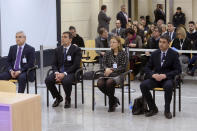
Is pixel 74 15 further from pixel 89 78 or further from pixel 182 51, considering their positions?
pixel 182 51

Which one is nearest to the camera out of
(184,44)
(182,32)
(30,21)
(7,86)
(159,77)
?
(7,86)

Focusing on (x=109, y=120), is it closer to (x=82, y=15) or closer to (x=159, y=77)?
(x=159, y=77)

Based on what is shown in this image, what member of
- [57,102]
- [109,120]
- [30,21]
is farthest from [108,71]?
[30,21]

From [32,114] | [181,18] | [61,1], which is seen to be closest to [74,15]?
[61,1]

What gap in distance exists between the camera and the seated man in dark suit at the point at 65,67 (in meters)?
7.54

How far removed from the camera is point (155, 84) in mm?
6926

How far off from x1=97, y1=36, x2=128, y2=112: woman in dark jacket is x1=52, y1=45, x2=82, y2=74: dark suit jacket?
1.63 ft

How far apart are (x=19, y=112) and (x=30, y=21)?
797cm

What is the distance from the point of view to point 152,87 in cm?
688

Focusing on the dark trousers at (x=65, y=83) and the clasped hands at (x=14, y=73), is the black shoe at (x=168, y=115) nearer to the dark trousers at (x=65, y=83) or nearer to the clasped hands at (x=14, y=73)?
the dark trousers at (x=65, y=83)

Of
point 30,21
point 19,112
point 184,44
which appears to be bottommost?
point 19,112

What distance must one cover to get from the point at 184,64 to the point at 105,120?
11.8ft

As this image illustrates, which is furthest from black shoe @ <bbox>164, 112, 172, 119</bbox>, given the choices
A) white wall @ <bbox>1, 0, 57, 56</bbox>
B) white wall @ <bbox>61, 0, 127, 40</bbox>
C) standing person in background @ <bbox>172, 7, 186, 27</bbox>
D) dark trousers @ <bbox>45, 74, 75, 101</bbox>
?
standing person in background @ <bbox>172, 7, 186, 27</bbox>

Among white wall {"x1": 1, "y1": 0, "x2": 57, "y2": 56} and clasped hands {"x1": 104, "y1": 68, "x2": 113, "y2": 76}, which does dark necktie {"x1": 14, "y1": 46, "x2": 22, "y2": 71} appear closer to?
clasped hands {"x1": 104, "y1": 68, "x2": 113, "y2": 76}
